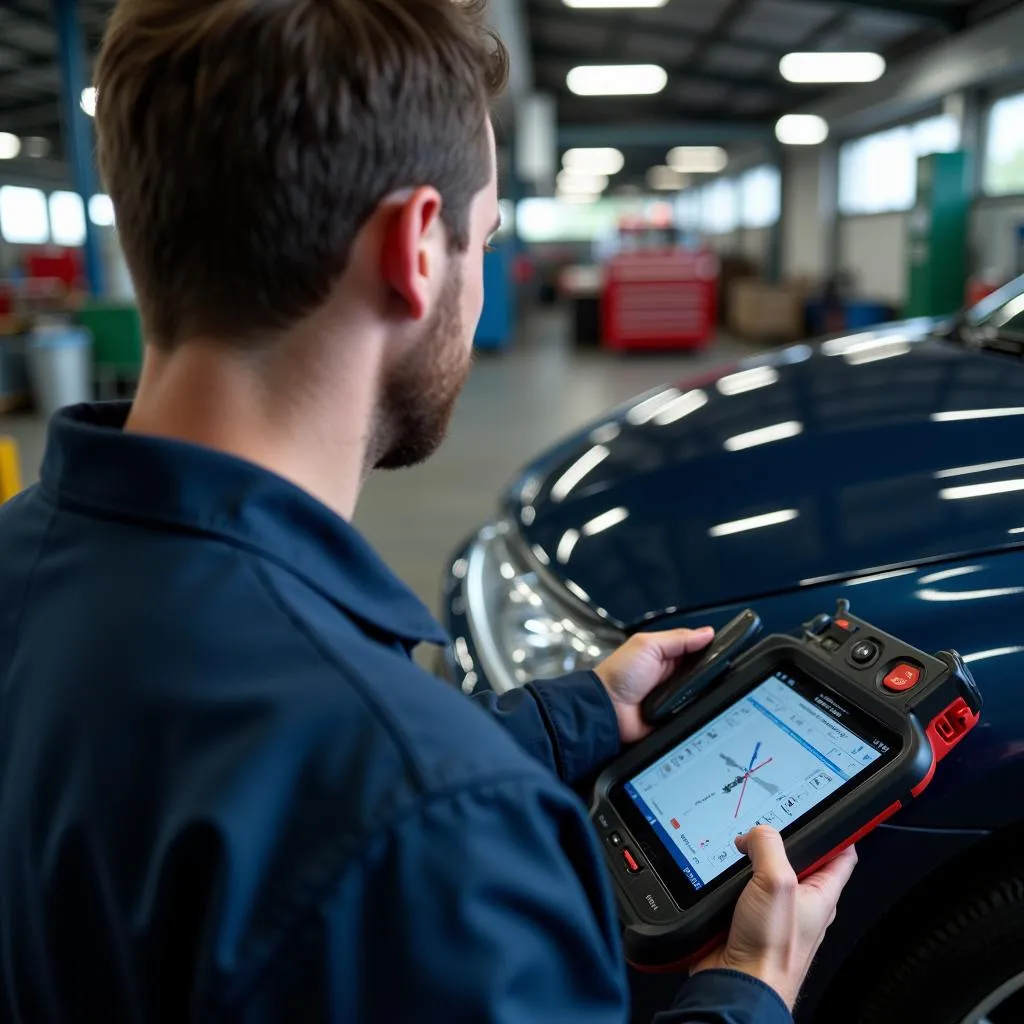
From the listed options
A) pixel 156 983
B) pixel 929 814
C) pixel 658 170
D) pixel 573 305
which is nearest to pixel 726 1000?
pixel 929 814

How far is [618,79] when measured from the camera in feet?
46.2

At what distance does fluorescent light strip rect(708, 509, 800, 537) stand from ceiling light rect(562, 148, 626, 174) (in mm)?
22218

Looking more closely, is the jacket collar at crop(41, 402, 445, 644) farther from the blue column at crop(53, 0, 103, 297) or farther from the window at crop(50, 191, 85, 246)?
the window at crop(50, 191, 85, 246)

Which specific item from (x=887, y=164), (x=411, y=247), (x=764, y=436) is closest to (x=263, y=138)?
(x=411, y=247)

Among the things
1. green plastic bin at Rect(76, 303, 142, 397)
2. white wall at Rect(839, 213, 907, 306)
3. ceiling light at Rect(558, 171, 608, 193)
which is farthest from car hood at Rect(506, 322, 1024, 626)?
ceiling light at Rect(558, 171, 608, 193)

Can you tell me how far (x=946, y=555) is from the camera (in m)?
1.13

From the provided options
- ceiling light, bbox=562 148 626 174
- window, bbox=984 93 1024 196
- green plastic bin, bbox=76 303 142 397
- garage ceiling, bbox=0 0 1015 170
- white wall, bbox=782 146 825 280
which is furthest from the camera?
ceiling light, bbox=562 148 626 174

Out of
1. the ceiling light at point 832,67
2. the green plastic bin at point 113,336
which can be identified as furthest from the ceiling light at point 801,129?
the green plastic bin at point 113,336

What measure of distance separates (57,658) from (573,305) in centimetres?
1197

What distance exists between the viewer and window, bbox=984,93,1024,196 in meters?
9.18

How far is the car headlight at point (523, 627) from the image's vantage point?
4.45ft

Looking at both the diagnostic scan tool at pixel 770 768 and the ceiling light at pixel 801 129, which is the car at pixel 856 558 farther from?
the ceiling light at pixel 801 129

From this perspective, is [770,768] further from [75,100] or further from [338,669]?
[75,100]

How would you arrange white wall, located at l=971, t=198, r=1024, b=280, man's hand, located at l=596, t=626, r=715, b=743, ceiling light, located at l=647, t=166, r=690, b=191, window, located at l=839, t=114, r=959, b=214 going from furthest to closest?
ceiling light, located at l=647, t=166, r=690, b=191 < window, located at l=839, t=114, r=959, b=214 < white wall, located at l=971, t=198, r=1024, b=280 < man's hand, located at l=596, t=626, r=715, b=743
